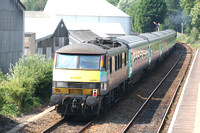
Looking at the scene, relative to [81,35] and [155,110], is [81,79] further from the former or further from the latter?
[81,35]

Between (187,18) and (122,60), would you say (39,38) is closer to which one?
(122,60)

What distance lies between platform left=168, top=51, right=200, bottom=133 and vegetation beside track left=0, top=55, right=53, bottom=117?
21.9 ft

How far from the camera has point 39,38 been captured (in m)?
28.9

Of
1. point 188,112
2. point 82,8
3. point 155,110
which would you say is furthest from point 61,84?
point 82,8

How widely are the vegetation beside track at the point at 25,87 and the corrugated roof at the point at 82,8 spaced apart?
176 feet

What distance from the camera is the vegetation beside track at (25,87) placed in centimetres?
1605

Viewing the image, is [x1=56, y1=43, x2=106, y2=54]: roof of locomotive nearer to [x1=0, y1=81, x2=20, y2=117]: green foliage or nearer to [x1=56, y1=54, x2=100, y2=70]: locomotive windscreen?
[x1=56, y1=54, x2=100, y2=70]: locomotive windscreen

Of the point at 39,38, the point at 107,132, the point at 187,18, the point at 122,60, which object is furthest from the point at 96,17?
the point at 107,132

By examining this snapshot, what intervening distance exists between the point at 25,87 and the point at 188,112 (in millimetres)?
7733

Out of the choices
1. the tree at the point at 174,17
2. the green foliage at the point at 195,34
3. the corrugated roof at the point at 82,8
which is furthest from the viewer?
the tree at the point at 174,17

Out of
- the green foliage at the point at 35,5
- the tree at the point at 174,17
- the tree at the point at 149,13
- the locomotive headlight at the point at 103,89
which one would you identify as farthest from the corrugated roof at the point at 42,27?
the green foliage at the point at 35,5

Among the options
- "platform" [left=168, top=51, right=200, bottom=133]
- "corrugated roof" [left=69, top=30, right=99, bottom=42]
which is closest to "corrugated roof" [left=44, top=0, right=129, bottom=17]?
"corrugated roof" [left=69, top=30, right=99, bottom=42]

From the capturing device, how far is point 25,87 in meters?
18.1

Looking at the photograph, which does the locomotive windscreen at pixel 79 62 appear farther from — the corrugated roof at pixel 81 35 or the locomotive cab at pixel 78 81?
the corrugated roof at pixel 81 35
